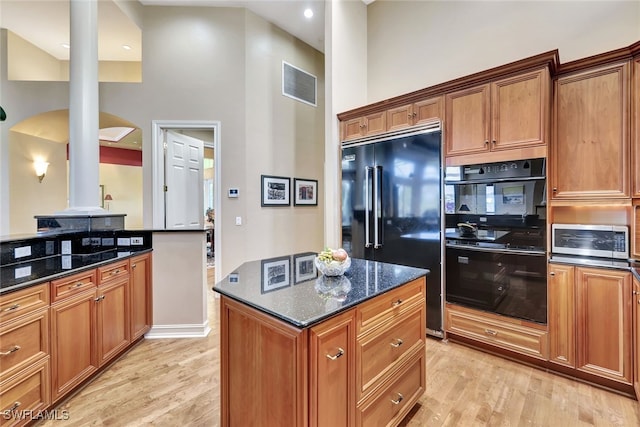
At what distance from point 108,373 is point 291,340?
79.0 inches

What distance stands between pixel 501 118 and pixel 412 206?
3.44 ft

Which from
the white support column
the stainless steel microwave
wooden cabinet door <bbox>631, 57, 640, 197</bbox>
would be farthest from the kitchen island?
the white support column

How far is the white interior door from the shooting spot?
3891mm

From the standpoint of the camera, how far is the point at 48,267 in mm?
2025

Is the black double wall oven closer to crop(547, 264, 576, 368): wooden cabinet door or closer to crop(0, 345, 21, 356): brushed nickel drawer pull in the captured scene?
crop(547, 264, 576, 368): wooden cabinet door

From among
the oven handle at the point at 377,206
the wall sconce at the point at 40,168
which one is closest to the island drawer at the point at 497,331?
the oven handle at the point at 377,206

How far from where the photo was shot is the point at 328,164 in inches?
138

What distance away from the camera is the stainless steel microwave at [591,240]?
215cm

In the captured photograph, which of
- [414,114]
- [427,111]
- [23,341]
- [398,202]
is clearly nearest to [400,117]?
[414,114]

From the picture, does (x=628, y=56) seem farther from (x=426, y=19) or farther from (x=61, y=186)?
(x=61, y=186)

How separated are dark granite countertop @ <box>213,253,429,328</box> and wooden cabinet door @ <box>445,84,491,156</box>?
4.68 ft

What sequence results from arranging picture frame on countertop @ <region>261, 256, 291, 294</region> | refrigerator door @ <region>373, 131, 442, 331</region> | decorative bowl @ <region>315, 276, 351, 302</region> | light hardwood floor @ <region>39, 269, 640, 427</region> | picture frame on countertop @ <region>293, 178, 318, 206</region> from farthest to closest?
picture frame on countertop @ <region>293, 178, 318, 206</region> < refrigerator door @ <region>373, 131, 442, 331</region> < light hardwood floor @ <region>39, 269, 640, 427</region> < picture frame on countertop @ <region>261, 256, 291, 294</region> < decorative bowl @ <region>315, 276, 351, 302</region>

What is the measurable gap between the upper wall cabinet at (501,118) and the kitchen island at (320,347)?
1.43m

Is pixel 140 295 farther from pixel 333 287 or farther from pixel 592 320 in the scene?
pixel 592 320
